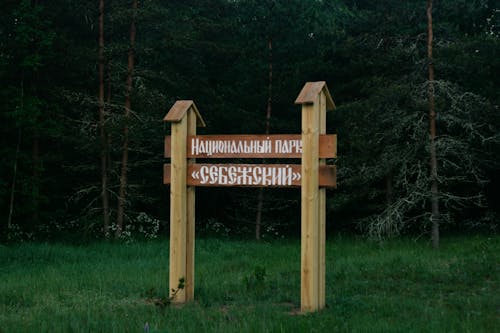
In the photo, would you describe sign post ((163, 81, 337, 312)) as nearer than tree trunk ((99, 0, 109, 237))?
Yes

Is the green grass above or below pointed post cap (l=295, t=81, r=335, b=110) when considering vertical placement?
below

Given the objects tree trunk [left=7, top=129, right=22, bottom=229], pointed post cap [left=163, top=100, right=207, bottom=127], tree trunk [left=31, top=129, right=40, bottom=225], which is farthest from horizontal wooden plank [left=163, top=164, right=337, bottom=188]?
tree trunk [left=7, top=129, right=22, bottom=229]

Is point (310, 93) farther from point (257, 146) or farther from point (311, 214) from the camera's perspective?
point (311, 214)

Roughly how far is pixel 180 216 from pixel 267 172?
5.07 ft

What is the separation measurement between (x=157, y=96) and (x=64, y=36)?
11.4 feet

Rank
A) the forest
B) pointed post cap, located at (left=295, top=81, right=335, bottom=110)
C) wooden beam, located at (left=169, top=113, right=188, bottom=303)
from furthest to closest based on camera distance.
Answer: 1. the forest
2. wooden beam, located at (left=169, top=113, right=188, bottom=303)
3. pointed post cap, located at (left=295, top=81, right=335, bottom=110)

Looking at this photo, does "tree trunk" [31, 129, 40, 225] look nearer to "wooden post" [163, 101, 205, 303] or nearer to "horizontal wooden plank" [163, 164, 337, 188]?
"wooden post" [163, 101, 205, 303]

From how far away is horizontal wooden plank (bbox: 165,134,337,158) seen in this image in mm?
9250

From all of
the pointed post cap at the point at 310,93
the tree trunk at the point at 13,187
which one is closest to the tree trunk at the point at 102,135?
the tree trunk at the point at 13,187

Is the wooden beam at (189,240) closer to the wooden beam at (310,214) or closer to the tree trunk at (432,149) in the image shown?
the wooden beam at (310,214)

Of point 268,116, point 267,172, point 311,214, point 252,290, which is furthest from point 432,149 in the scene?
point 311,214

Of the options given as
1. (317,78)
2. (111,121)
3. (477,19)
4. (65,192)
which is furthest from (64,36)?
(477,19)

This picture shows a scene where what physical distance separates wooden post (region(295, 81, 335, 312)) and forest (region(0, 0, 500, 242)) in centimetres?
851

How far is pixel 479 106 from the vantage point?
1820 cm
